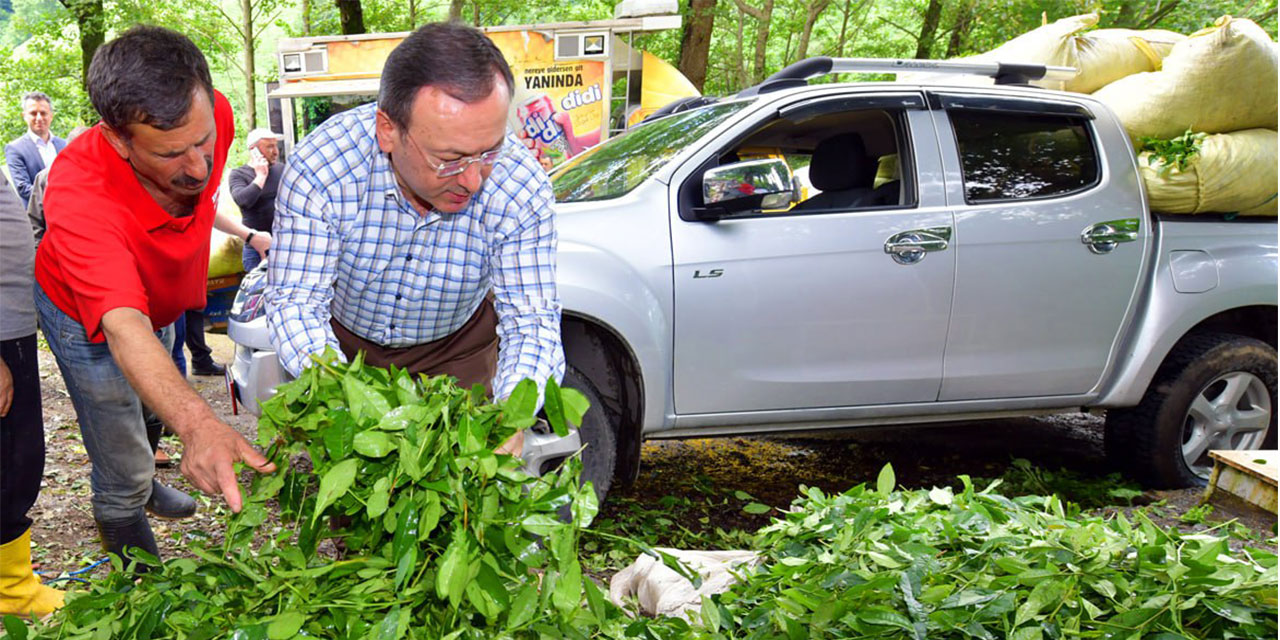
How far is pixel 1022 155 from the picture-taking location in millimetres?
4637

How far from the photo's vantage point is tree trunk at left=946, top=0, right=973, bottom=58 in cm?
1650

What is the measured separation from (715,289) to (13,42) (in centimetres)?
2479

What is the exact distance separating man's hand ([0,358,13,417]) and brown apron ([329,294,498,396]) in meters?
1.00

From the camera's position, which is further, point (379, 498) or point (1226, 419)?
point (1226, 419)

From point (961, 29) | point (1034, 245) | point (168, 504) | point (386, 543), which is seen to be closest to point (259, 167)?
point (168, 504)

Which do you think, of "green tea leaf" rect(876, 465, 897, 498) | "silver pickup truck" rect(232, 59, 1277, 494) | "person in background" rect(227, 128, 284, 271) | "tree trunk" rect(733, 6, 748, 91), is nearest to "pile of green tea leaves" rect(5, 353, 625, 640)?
"green tea leaf" rect(876, 465, 897, 498)

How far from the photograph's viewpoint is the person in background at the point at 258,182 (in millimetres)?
7340

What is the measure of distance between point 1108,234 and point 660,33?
54.3ft

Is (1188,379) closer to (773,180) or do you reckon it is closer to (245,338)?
(773,180)

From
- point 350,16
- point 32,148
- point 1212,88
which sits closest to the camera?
point 1212,88

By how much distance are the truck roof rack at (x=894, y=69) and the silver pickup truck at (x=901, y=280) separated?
0.02 metres

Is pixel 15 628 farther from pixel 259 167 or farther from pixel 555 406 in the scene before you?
pixel 259 167

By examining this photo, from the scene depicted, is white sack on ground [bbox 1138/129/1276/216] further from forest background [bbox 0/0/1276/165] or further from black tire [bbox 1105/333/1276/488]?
forest background [bbox 0/0/1276/165]

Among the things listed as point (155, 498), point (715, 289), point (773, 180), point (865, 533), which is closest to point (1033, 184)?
point (773, 180)
